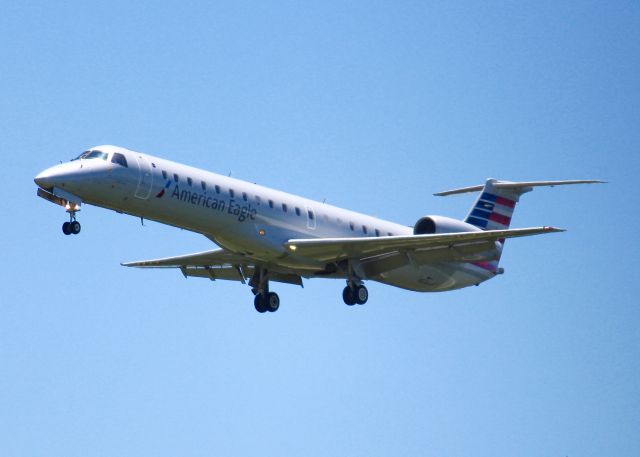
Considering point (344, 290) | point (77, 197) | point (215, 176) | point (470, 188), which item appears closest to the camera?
point (77, 197)

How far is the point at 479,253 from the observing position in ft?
111

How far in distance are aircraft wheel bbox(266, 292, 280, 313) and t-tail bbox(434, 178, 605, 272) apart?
18.8ft

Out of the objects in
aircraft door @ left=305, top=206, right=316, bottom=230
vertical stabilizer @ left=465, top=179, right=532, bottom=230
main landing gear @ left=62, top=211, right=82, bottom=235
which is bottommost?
main landing gear @ left=62, top=211, right=82, bottom=235

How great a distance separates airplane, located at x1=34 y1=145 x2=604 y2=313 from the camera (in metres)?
30.5

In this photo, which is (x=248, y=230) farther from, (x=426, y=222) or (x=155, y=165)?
(x=426, y=222)

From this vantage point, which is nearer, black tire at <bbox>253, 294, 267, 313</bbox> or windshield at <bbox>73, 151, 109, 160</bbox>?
windshield at <bbox>73, 151, 109, 160</bbox>

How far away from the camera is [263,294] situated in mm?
35188

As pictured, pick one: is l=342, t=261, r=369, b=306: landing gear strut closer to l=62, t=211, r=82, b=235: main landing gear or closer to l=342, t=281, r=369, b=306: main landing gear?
l=342, t=281, r=369, b=306: main landing gear

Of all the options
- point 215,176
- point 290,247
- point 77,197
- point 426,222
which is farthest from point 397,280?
point 77,197

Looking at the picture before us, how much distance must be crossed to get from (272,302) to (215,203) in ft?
15.1

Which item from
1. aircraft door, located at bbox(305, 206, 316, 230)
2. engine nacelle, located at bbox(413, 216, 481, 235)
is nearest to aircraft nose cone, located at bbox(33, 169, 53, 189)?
aircraft door, located at bbox(305, 206, 316, 230)

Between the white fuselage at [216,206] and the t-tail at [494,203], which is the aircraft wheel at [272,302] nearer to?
the white fuselage at [216,206]

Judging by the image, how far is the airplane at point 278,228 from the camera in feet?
100

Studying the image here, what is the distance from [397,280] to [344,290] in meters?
1.96
